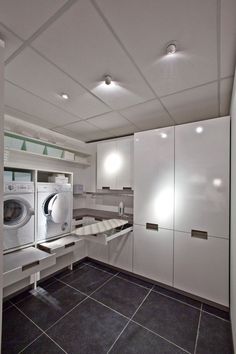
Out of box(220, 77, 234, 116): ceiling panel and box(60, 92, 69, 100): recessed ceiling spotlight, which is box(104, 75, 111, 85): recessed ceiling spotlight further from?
box(220, 77, 234, 116): ceiling panel

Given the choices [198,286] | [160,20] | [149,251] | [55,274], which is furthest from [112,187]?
[160,20]

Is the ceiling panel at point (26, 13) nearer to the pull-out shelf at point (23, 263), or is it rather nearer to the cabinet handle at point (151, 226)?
the pull-out shelf at point (23, 263)

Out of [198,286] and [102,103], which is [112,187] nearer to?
[102,103]

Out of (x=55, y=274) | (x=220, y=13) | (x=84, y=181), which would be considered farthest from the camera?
(x=84, y=181)

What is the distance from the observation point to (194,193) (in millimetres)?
1945

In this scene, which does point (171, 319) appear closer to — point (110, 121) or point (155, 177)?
point (155, 177)

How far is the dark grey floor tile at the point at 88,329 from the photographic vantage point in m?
1.36

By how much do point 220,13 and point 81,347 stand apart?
105 inches

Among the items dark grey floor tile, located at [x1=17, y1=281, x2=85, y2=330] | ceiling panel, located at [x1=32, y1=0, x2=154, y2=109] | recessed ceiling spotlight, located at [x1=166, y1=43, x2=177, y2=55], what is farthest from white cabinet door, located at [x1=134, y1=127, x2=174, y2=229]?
dark grey floor tile, located at [x1=17, y1=281, x2=85, y2=330]

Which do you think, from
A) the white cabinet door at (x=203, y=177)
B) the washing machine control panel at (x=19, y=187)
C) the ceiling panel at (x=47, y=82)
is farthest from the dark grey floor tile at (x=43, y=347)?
the ceiling panel at (x=47, y=82)

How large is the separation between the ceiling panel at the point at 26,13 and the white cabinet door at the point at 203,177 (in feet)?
5.64

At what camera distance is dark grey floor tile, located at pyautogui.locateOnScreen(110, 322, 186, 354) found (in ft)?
4.37

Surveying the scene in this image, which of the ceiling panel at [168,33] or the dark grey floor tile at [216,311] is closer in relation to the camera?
the ceiling panel at [168,33]

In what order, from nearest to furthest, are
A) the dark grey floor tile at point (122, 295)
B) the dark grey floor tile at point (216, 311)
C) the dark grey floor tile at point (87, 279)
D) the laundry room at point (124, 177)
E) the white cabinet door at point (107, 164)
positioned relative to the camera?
the laundry room at point (124, 177), the dark grey floor tile at point (216, 311), the dark grey floor tile at point (122, 295), the dark grey floor tile at point (87, 279), the white cabinet door at point (107, 164)
